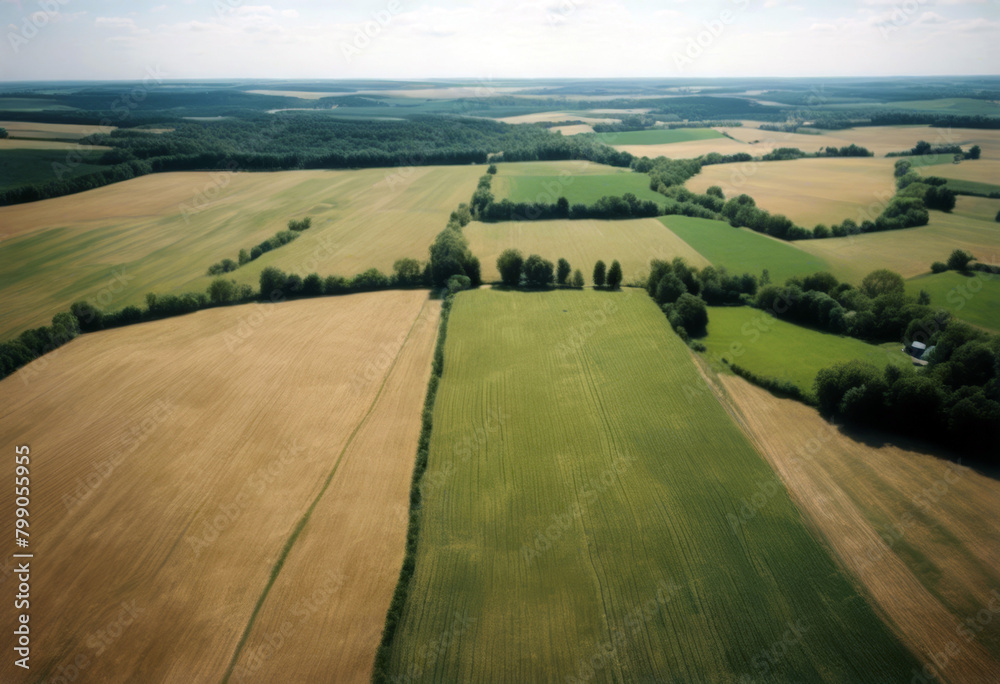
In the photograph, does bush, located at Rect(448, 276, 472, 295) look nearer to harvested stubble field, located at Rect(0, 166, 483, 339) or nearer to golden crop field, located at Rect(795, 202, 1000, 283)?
harvested stubble field, located at Rect(0, 166, 483, 339)

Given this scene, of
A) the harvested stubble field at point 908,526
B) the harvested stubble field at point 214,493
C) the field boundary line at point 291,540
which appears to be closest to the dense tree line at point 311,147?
the harvested stubble field at point 214,493

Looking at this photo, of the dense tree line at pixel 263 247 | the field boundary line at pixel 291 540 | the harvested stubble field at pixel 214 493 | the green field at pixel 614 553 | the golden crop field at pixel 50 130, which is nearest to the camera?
the green field at pixel 614 553

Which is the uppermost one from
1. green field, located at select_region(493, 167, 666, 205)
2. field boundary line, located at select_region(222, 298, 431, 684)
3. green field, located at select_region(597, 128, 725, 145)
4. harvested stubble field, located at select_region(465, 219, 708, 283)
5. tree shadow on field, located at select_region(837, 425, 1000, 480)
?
green field, located at select_region(597, 128, 725, 145)

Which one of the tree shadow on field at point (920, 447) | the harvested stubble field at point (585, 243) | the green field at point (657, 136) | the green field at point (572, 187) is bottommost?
the tree shadow on field at point (920, 447)

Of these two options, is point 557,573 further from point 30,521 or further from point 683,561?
point 30,521

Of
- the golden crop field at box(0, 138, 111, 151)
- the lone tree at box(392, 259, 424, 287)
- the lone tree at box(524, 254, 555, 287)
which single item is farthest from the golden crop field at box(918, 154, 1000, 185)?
the golden crop field at box(0, 138, 111, 151)

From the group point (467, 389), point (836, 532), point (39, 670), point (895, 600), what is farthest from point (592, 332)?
point (39, 670)

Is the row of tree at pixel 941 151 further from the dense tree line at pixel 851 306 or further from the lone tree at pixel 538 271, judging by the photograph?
the lone tree at pixel 538 271
